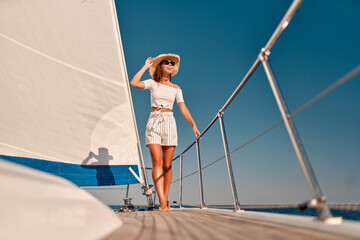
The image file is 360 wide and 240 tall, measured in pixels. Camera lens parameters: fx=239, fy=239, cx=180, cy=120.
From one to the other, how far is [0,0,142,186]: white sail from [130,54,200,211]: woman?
0.57m

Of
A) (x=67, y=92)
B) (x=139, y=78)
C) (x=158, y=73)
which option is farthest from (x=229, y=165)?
(x=67, y=92)

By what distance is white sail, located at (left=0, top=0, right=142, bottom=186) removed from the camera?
6.58ft

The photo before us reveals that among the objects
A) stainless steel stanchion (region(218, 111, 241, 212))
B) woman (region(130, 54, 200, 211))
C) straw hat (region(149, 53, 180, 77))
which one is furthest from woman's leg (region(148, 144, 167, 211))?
straw hat (region(149, 53, 180, 77))

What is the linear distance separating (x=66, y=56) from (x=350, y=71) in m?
2.35

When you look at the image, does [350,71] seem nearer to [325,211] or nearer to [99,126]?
[325,211]

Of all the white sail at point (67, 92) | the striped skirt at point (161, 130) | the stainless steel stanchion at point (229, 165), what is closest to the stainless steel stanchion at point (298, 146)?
the stainless steel stanchion at point (229, 165)

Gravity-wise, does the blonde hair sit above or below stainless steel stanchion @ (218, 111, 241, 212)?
above

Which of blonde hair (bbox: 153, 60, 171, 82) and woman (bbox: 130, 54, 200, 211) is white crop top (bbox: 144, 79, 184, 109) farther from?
blonde hair (bbox: 153, 60, 171, 82)

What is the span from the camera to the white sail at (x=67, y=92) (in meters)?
2.01

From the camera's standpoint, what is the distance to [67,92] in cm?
220

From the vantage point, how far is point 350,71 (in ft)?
1.82

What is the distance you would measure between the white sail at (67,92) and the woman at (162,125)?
57 cm

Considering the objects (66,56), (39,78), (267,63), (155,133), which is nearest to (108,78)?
(66,56)

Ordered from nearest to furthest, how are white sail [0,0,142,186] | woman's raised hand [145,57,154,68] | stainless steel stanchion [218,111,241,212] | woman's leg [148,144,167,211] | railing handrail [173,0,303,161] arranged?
railing handrail [173,0,303,161] → stainless steel stanchion [218,111,241,212] → woman's leg [148,144,167,211] → woman's raised hand [145,57,154,68] → white sail [0,0,142,186]
